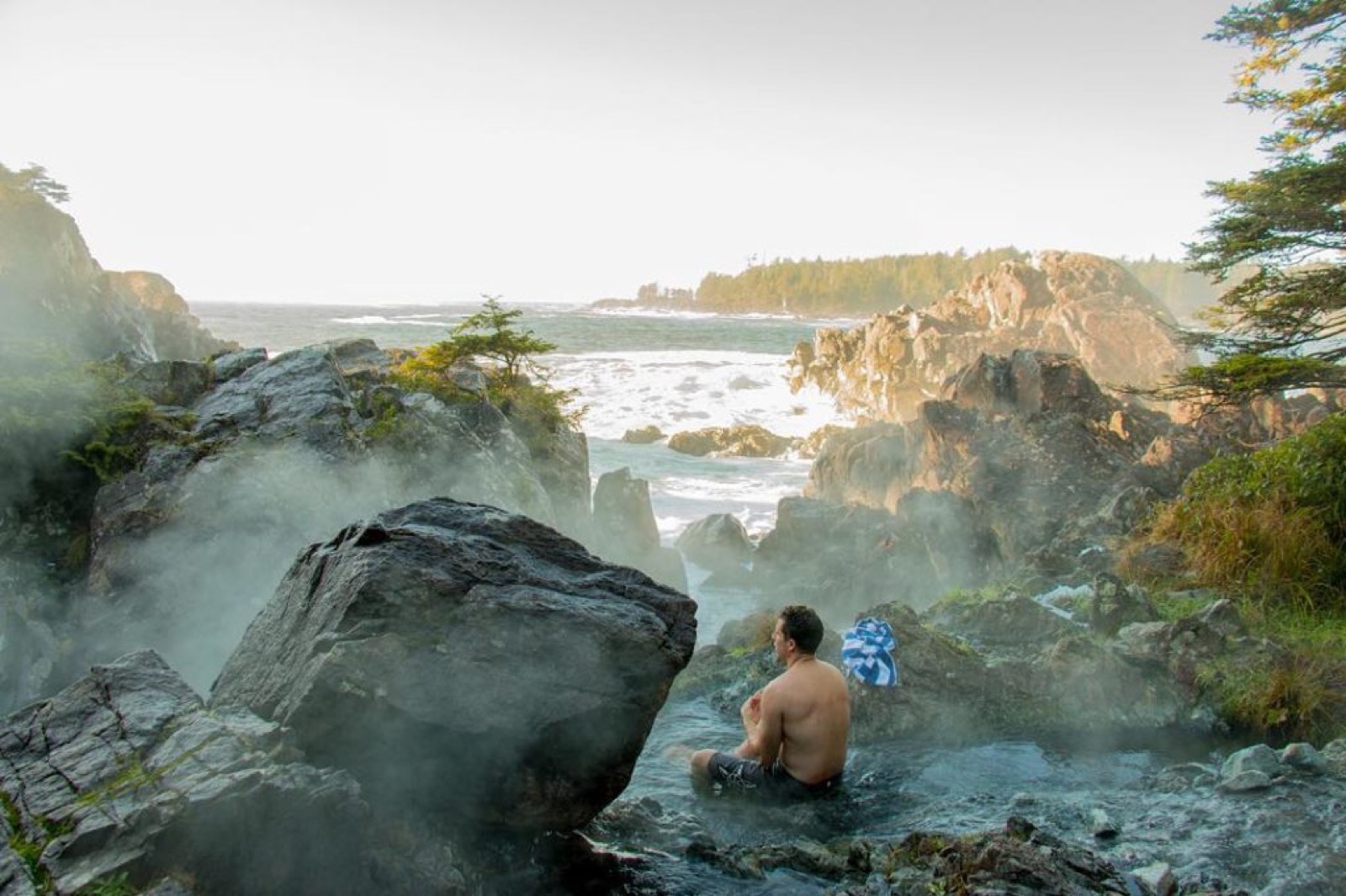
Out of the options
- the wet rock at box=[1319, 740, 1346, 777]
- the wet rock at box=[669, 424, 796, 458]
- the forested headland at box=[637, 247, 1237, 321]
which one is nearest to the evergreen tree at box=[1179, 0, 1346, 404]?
the wet rock at box=[1319, 740, 1346, 777]

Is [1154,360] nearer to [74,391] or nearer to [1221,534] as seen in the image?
[1221,534]

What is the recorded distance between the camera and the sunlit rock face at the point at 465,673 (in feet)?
12.0

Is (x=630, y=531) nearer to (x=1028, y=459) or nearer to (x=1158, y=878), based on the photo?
(x=1028, y=459)

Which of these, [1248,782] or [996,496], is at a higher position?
[996,496]

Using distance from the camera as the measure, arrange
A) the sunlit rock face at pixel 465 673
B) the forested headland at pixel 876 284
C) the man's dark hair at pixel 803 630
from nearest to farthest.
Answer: the sunlit rock face at pixel 465 673
the man's dark hair at pixel 803 630
the forested headland at pixel 876 284

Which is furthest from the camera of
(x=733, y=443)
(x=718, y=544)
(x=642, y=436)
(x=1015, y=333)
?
(x=642, y=436)

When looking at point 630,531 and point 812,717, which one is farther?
point 630,531

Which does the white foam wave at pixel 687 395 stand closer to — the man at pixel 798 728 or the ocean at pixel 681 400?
the ocean at pixel 681 400

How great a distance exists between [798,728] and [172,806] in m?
4.07

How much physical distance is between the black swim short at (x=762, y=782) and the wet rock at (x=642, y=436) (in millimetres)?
26901

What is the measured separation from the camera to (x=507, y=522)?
15.0 feet

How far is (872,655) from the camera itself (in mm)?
7324

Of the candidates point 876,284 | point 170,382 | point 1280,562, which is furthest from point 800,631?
point 876,284

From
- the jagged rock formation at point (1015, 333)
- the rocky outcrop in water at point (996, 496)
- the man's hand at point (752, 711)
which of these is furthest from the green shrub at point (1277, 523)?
the jagged rock formation at point (1015, 333)
